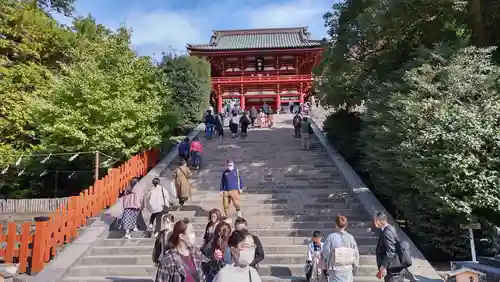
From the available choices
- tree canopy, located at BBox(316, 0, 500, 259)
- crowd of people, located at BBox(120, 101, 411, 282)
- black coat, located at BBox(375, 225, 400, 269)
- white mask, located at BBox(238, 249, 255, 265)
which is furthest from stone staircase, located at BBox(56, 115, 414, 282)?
white mask, located at BBox(238, 249, 255, 265)

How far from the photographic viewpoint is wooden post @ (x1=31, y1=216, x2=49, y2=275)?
23.9 ft

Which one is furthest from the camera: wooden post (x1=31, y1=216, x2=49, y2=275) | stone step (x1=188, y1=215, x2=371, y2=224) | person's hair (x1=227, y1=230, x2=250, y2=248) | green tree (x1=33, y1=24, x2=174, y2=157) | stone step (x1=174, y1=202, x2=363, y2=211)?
green tree (x1=33, y1=24, x2=174, y2=157)

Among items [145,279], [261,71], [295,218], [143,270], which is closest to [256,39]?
[261,71]

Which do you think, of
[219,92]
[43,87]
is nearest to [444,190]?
[43,87]

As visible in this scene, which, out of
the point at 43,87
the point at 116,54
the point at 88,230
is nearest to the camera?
the point at 88,230

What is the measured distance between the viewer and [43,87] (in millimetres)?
16125

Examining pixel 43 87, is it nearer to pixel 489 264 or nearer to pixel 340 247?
pixel 340 247

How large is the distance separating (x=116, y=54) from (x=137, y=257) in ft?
30.9

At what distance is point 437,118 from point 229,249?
5.54 metres

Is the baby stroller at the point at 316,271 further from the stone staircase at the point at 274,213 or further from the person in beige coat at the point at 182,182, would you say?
the person in beige coat at the point at 182,182

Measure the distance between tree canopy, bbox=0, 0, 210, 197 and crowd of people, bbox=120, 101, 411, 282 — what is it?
5.17 meters

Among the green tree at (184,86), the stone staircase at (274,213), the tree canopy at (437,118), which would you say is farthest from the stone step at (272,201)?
the green tree at (184,86)

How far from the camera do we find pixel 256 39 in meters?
43.4

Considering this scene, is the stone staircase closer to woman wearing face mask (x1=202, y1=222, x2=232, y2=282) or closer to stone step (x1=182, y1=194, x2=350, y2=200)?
stone step (x1=182, y1=194, x2=350, y2=200)
